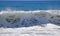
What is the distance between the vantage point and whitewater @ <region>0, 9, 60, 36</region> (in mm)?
1355

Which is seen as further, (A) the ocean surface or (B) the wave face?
(A) the ocean surface

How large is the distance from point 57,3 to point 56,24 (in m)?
0.86

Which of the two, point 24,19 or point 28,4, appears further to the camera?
point 28,4

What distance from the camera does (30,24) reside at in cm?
163

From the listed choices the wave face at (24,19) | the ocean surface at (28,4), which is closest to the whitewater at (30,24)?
the wave face at (24,19)

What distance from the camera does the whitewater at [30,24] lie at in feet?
4.44

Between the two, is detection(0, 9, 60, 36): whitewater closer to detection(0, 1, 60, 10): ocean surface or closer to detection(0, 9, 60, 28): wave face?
detection(0, 9, 60, 28): wave face

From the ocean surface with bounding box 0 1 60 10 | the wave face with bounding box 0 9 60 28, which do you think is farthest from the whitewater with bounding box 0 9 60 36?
the ocean surface with bounding box 0 1 60 10

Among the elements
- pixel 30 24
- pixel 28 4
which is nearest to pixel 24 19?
pixel 30 24

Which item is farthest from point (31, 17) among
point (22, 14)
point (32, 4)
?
point (32, 4)

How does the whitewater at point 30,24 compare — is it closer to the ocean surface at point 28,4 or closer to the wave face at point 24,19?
the wave face at point 24,19

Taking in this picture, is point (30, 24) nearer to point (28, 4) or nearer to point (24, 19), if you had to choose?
point (24, 19)

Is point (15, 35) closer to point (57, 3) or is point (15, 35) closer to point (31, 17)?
point (31, 17)

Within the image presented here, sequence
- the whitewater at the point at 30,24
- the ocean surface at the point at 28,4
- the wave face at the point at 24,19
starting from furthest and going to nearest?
the ocean surface at the point at 28,4 → the wave face at the point at 24,19 → the whitewater at the point at 30,24
